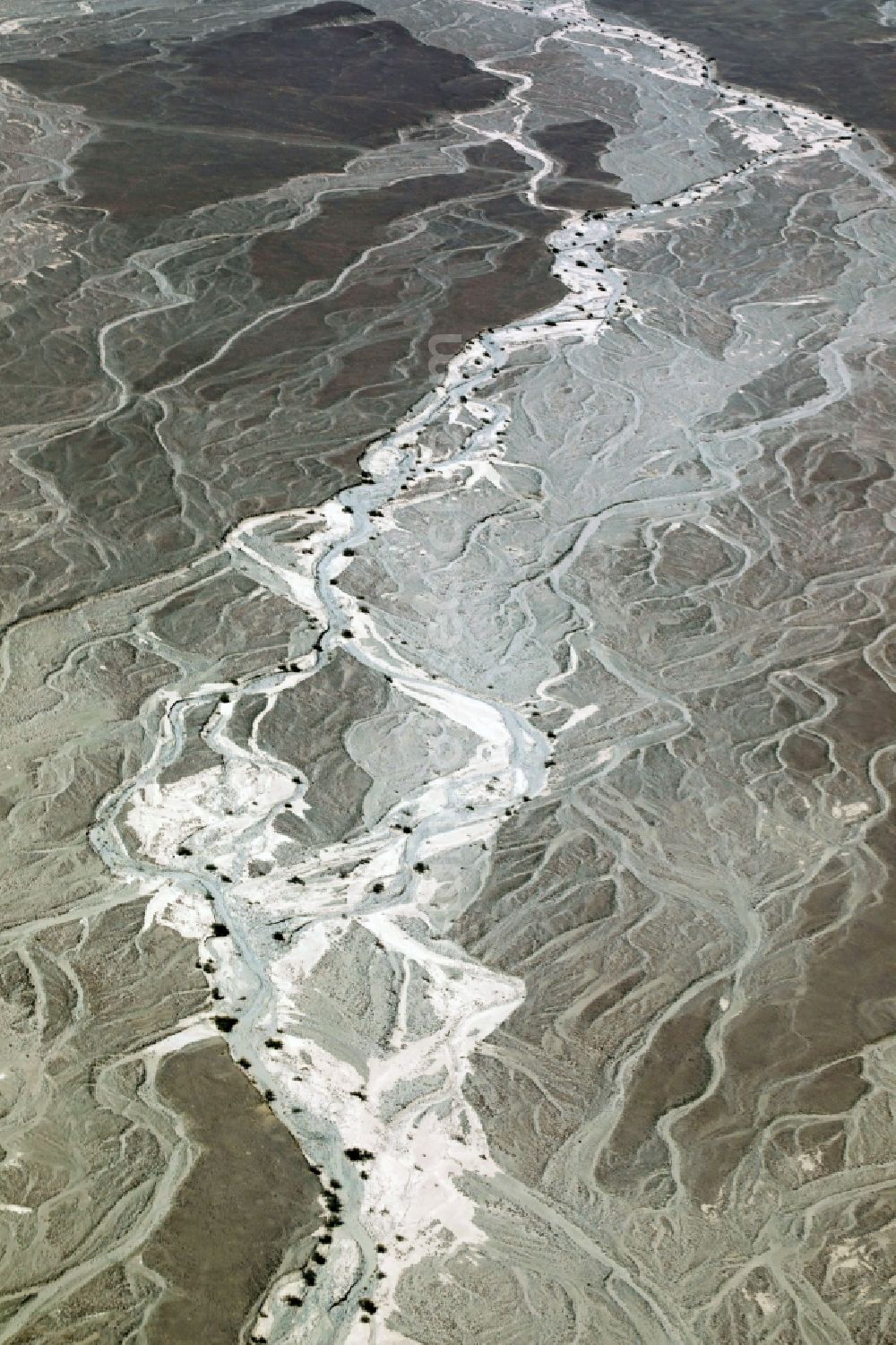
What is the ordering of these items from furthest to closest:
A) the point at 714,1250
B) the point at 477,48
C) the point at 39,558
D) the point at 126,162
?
the point at 477,48 → the point at 126,162 → the point at 39,558 → the point at 714,1250

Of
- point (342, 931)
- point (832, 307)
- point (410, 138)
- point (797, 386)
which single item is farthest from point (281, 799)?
point (410, 138)

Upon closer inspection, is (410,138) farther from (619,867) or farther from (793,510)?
(619,867)

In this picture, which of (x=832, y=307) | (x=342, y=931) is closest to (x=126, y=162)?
(x=832, y=307)

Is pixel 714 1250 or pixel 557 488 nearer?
pixel 714 1250


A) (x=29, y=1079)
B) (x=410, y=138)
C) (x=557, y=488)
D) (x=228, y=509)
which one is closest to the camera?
(x=29, y=1079)

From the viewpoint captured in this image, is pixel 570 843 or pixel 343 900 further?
pixel 570 843

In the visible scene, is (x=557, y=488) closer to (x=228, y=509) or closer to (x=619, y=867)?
(x=228, y=509)
